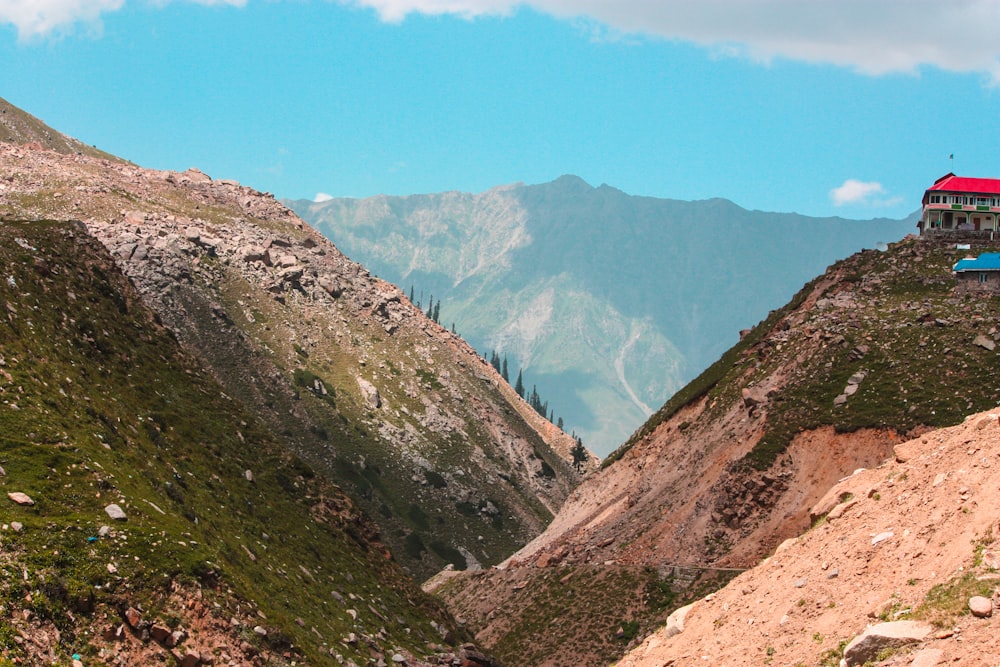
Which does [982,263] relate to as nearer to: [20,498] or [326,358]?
[20,498]

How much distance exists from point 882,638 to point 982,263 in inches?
2570

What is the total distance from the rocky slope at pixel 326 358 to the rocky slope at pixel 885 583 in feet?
307

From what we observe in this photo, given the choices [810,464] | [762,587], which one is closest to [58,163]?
[810,464]

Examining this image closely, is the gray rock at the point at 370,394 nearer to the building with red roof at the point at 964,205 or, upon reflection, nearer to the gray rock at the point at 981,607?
the building with red roof at the point at 964,205

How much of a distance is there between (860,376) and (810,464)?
8.09 meters

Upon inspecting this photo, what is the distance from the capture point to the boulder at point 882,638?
21.9 metres

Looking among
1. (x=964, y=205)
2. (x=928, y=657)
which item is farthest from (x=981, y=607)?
(x=964, y=205)

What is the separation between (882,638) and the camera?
2244 cm

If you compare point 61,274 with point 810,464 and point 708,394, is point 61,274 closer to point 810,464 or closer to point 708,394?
point 810,464

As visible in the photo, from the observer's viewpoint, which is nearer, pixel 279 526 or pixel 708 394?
pixel 279 526

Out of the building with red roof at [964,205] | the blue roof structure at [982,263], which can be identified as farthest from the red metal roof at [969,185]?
the blue roof structure at [982,263]

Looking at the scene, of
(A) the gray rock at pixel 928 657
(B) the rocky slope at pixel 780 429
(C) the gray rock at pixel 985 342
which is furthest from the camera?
(C) the gray rock at pixel 985 342

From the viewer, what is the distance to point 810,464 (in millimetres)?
70875

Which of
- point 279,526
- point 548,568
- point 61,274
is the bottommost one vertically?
point 548,568
